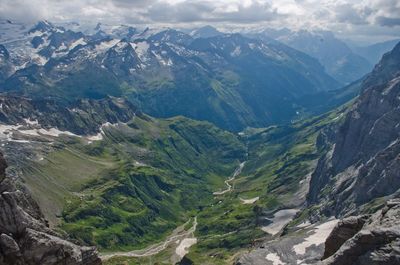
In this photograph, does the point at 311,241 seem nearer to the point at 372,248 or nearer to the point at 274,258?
the point at 274,258

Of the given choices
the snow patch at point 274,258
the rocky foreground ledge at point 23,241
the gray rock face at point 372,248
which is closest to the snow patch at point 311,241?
the snow patch at point 274,258

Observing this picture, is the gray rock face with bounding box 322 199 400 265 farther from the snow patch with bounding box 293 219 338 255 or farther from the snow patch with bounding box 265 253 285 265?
the snow patch with bounding box 293 219 338 255

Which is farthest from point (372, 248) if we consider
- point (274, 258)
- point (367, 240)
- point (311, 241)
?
point (311, 241)

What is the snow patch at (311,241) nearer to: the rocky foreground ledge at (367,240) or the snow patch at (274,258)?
the snow patch at (274,258)

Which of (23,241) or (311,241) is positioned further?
(311,241)

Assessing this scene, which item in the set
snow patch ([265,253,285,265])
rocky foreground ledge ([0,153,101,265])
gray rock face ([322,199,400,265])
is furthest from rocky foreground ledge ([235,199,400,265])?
snow patch ([265,253,285,265])

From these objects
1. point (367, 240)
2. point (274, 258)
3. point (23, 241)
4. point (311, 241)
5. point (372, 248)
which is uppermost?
point (367, 240)

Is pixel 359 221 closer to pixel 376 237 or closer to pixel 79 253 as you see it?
pixel 376 237

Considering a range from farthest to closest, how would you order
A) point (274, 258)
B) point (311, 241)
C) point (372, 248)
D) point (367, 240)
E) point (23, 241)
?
point (311, 241) < point (274, 258) < point (23, 241) < point (367, 240) < point (372, 248)

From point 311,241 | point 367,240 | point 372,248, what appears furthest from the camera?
point 311,241
